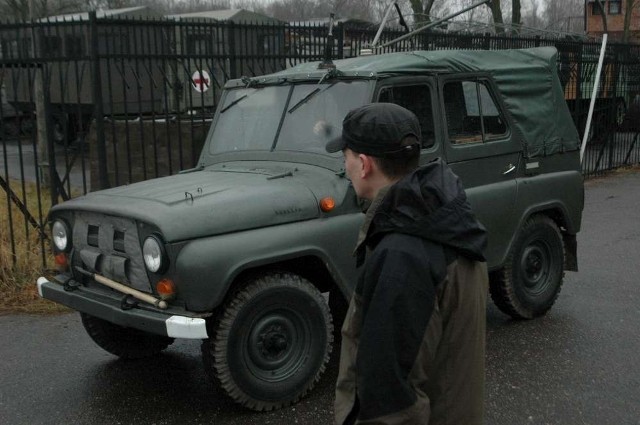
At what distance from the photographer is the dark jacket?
Answer: 1.95m

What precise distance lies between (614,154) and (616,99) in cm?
152

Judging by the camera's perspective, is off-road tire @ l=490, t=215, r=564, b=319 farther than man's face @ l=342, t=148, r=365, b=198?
Yes

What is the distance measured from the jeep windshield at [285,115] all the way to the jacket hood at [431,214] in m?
2.63

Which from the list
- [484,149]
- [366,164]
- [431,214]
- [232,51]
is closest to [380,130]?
[366,164]

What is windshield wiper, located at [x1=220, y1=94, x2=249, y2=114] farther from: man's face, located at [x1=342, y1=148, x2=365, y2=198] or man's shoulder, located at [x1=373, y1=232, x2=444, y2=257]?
man's shoulder, located at [x1=373, y1=232, x2=444, y2=257]

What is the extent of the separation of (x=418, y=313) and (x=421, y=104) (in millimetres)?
3158

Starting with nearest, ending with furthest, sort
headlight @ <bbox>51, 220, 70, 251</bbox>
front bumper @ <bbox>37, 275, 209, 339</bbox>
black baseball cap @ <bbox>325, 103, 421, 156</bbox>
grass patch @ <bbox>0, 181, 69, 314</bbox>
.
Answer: black baseball cap @ <bbox>325, 103, 421, 156</bbox> → front bumper @ <bbox>37, 275, 209, 339</bbox> → headlight @ <bbox>51, 220, 70, 251</bbox> → grass patch @ <bbox>0, 181, 69, 314</bbox>

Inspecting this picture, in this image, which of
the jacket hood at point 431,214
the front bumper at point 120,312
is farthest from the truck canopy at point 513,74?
the jacket hood at point 431,214

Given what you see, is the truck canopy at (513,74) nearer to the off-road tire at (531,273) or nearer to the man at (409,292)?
the off-road tire at (531,273)

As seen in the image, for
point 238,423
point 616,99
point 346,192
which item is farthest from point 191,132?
point 616,99

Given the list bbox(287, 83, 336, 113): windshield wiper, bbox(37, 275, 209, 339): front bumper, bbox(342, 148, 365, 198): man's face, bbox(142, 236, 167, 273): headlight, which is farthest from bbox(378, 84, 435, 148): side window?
bbox(342, 148, 365, 198): man's face

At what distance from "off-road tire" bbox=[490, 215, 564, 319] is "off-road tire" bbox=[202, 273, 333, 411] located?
182 centimetres

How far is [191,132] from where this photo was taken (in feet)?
26.6

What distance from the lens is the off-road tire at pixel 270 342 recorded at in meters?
3.96
